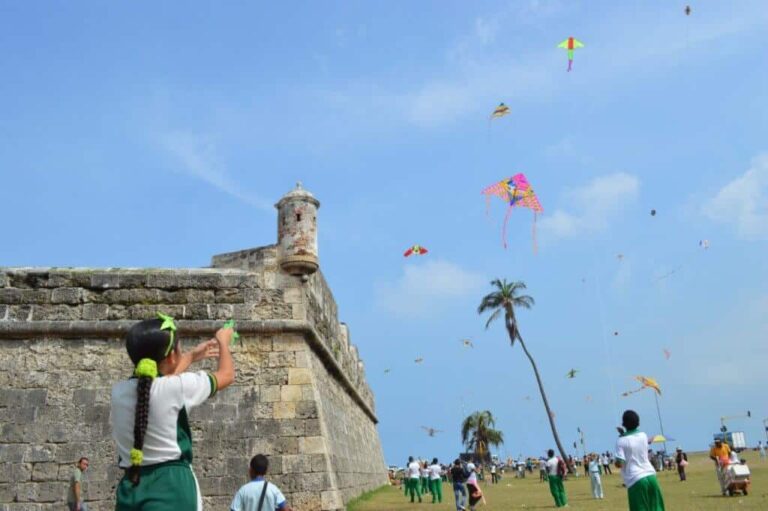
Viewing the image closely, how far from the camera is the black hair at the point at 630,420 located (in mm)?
5914

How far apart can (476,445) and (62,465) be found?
45996 mm

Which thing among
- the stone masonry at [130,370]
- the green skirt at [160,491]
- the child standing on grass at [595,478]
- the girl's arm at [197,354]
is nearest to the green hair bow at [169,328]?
the girl's arm at [197,354]

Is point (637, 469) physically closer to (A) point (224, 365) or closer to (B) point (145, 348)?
(A) point (224, 365)

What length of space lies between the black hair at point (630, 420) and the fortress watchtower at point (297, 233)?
5.15 meters

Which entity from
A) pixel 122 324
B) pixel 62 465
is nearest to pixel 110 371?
pixel 122 324

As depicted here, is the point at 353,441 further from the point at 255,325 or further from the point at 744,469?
the point at 744,469

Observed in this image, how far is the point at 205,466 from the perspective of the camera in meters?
8.62

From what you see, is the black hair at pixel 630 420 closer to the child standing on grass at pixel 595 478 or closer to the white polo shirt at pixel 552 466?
the white polo shirt at pixel 552 466

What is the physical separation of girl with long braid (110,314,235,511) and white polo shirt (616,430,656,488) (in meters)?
4.25

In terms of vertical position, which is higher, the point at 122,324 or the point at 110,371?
the point at 122,324

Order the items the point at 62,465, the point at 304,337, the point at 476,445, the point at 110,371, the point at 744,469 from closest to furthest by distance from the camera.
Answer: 1. the point at 62,465
2. the point at 110,371
3. the point at 304,337
4. the point at 744,469
5. the point at 476,445

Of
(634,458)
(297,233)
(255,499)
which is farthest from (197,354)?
(297,233)

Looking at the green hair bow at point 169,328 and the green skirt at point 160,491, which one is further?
the green hair bow at point 169,328

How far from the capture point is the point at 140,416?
2.56m
